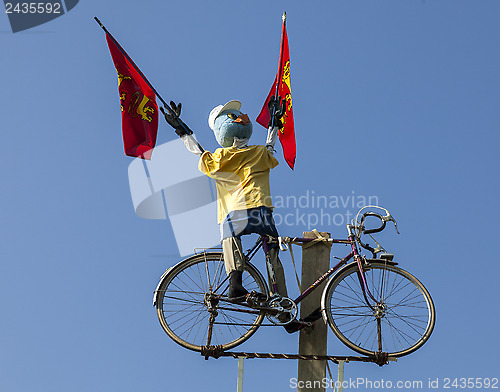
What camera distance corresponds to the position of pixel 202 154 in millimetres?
7809

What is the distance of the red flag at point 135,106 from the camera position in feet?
26.4

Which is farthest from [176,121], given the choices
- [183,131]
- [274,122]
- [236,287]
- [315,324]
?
[315,324]

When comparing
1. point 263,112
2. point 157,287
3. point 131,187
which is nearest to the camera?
point 157,287

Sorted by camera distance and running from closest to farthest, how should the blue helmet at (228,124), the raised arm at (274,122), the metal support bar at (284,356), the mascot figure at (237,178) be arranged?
the metal support bar at (284,356), the mascot figure at (237,178), the blue helmet at (228,124), the raised arm at (274,122)

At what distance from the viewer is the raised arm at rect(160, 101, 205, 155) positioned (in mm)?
7836

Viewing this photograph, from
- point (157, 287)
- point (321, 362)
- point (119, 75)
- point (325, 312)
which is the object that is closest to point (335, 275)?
point (325, 312)

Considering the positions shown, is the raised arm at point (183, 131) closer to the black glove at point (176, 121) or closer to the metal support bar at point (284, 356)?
the black glove at point (176, 121)

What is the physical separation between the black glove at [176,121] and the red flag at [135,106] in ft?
1.17

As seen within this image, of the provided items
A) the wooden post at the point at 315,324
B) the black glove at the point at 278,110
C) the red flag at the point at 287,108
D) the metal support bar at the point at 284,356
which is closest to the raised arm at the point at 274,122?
the black glove at the point at 278,110

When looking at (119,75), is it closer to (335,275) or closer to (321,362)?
(335,275)

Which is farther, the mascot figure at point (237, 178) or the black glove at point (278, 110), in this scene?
the black glove at point (278, 110)

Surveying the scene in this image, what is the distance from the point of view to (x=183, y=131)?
25.8ft

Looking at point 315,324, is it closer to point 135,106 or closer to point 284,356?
point 284,356

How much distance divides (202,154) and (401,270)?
246 cm
